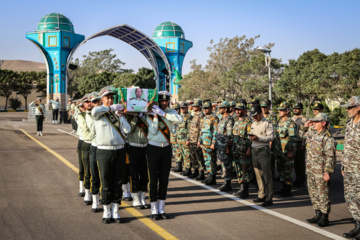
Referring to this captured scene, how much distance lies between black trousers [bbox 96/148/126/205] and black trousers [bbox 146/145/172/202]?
464 millimetres

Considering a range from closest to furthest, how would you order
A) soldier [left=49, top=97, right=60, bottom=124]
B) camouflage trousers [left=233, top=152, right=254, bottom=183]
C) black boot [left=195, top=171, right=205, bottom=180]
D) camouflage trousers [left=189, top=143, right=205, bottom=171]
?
camouflage trousers [left=233, top=152, right=254, bottom=183] → black boot [left=195, top=171, right=205, bottom=180] → camouflage trousers [left=189, top=143, right=205, bottom=171] → soldier [left=49, top=97, right=60, bottom=124]

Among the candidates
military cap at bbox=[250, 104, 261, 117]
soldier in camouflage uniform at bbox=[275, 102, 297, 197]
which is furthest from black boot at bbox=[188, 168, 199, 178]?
military cap at bbox=[250, 104, 261, 117]

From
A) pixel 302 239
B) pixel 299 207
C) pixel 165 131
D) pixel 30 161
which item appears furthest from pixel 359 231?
pixel 30 161

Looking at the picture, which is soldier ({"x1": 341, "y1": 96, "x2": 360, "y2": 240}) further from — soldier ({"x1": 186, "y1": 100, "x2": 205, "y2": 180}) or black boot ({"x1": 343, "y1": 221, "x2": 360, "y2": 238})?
soldier ({"x1": 186, "y1": 100, "x2": 205, "y2": 180})

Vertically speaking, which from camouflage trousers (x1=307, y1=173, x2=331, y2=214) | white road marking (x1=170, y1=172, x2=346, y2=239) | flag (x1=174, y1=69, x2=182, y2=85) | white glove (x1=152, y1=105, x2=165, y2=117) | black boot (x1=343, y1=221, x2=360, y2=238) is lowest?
white road marking (x1=170, y1=172, x2=346, y2=239)

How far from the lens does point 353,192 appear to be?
5289mm

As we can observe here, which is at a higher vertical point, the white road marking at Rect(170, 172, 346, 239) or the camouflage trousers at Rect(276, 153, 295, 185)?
the camouflage trousers at Rect(276, 153, 295, 185)

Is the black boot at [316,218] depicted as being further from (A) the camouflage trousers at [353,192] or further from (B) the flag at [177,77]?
(B) the flag at [177,77]

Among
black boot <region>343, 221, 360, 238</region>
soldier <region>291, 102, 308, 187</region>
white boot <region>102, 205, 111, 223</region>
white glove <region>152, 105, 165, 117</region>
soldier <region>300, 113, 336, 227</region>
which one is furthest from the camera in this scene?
soldier <region>291, 102, 308, 187</region>

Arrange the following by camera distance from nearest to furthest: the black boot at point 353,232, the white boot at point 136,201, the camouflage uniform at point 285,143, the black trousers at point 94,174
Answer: the black boot at point 353,232 → the black trousers at point 94,174 → the white boot at point 136,201 → the camouflage uniform at point 285,143

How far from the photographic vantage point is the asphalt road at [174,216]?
532cm

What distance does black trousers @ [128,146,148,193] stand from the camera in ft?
21.8

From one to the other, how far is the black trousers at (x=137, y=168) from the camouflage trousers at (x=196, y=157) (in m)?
2.88

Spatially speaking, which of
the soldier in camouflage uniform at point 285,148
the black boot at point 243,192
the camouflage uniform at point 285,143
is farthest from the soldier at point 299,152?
the black boot at point 243,192
